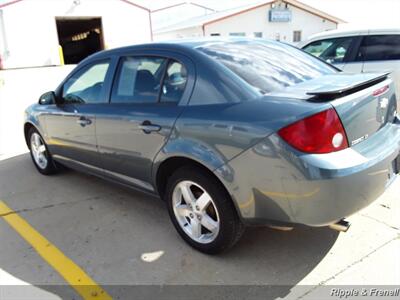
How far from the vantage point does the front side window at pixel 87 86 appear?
150 inches

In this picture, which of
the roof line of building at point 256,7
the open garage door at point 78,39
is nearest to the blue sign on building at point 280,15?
the roof line of building at point 256,7

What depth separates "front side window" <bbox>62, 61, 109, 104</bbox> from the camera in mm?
3812

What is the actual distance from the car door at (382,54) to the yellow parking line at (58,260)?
554 centimetres

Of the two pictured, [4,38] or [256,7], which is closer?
[4,38]

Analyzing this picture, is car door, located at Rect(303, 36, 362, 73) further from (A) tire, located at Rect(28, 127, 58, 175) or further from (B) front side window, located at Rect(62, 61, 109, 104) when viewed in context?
(A) tire, located at Rect(28, 127, 58, 175)

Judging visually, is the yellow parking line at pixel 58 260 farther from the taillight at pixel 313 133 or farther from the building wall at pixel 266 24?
the building wall at pixel 266 24

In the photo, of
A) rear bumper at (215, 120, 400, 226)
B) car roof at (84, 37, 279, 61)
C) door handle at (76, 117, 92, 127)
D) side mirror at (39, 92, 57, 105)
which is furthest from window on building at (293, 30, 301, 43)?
rear bumper at (215, 120, 400, 226)

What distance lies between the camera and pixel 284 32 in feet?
105

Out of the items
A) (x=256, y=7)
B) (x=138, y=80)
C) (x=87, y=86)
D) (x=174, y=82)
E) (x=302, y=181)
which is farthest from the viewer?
(x=256, y=7)

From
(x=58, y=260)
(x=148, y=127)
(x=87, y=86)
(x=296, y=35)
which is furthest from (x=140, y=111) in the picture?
(x=296, y=35)

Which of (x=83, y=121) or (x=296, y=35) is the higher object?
(x=83, y=121)

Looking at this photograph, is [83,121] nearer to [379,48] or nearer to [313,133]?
[313,133]

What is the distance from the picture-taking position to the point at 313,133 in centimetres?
228

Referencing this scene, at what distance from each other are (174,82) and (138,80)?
0.49 m
